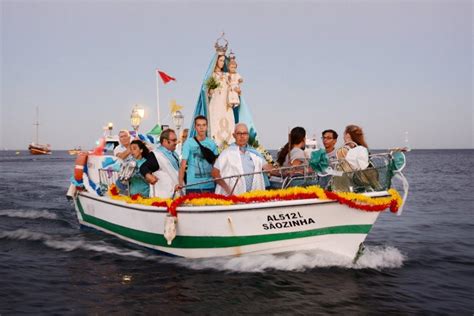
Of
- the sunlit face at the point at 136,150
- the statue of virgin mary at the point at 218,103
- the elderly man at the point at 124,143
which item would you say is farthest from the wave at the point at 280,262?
the statue of virgin mary at the point at 218,103

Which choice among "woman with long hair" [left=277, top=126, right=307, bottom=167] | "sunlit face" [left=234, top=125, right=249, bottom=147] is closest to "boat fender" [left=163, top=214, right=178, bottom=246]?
"sunlit face" [left=234, top=125, right=249, bottom=147]

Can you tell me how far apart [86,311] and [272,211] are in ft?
10.2

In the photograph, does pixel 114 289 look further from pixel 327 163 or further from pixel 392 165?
pixel 392 165

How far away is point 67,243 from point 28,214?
6.24 m

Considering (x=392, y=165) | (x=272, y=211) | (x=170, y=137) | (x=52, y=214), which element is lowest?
(x=52, y=214)

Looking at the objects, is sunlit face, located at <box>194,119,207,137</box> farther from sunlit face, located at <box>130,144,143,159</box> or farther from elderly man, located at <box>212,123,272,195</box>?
sunlit face, located at <box>130,144,143,159</box>

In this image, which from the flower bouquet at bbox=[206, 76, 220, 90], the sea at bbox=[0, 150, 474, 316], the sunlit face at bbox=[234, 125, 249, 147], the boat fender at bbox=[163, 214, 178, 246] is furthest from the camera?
the flower bouquet at bbox=[206, 76, 220, 90]

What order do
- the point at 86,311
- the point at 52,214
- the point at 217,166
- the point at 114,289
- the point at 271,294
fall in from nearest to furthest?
the point at 86,311, the point at 271,294, the point at 114,289, the point at 217,166, the point at 52,214

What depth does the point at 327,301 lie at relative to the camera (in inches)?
233

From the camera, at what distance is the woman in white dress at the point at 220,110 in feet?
33.3

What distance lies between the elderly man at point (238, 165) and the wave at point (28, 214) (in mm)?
9984

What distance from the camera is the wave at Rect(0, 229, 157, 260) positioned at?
880 centimetres

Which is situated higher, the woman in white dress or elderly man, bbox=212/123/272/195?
the woman in white dress

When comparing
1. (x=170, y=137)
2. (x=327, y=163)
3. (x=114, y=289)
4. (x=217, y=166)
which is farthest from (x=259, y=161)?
(x=114, y=289)
